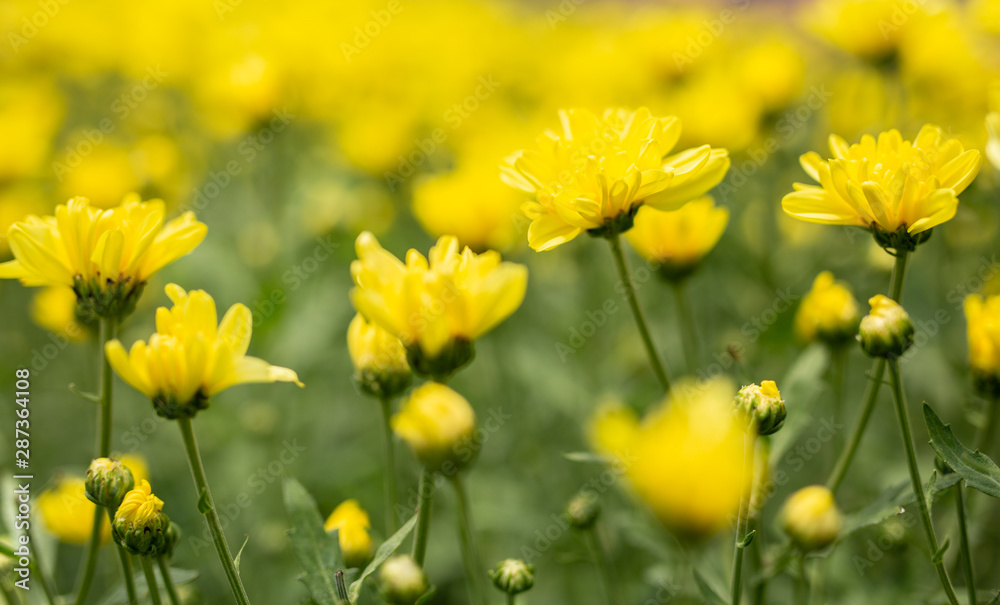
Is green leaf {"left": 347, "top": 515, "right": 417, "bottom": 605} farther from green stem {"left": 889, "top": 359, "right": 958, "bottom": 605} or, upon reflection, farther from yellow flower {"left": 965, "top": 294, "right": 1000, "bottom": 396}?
yellow flower {"left": 965, "top": 294, "right": 1000, "bottom": 396}

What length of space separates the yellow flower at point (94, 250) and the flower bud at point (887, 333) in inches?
59.2

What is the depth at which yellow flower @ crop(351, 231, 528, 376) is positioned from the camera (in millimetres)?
1524

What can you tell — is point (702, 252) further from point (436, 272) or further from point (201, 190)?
point (201, 190)

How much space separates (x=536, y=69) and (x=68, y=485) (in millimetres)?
5082

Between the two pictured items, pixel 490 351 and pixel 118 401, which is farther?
pixel 118 401

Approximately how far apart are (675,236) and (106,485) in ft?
5.64

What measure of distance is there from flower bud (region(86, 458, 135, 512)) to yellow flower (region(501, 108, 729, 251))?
1.02m

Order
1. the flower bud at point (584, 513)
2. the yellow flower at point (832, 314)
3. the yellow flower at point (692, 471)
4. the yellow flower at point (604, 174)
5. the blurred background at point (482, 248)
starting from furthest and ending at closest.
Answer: the blurred background at point (482, 248) < the yellow flower at point (832, 314) < the flower bud at point (584, 513) < the yellow flower at point (604, 174) < the yellow flower at point (692, 471)

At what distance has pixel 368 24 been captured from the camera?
666 centimetres

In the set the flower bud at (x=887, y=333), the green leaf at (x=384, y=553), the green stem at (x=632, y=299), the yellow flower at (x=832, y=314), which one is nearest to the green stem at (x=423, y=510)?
the green leaf at (x=384, y=553)

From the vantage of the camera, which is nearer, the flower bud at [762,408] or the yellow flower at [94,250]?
the flower bud at [762,408]

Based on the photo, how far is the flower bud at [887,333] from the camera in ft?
4.99

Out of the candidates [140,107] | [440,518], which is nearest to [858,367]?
[440,518]

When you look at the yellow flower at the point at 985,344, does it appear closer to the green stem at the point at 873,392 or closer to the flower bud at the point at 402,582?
the green stem at the point at 873,392
